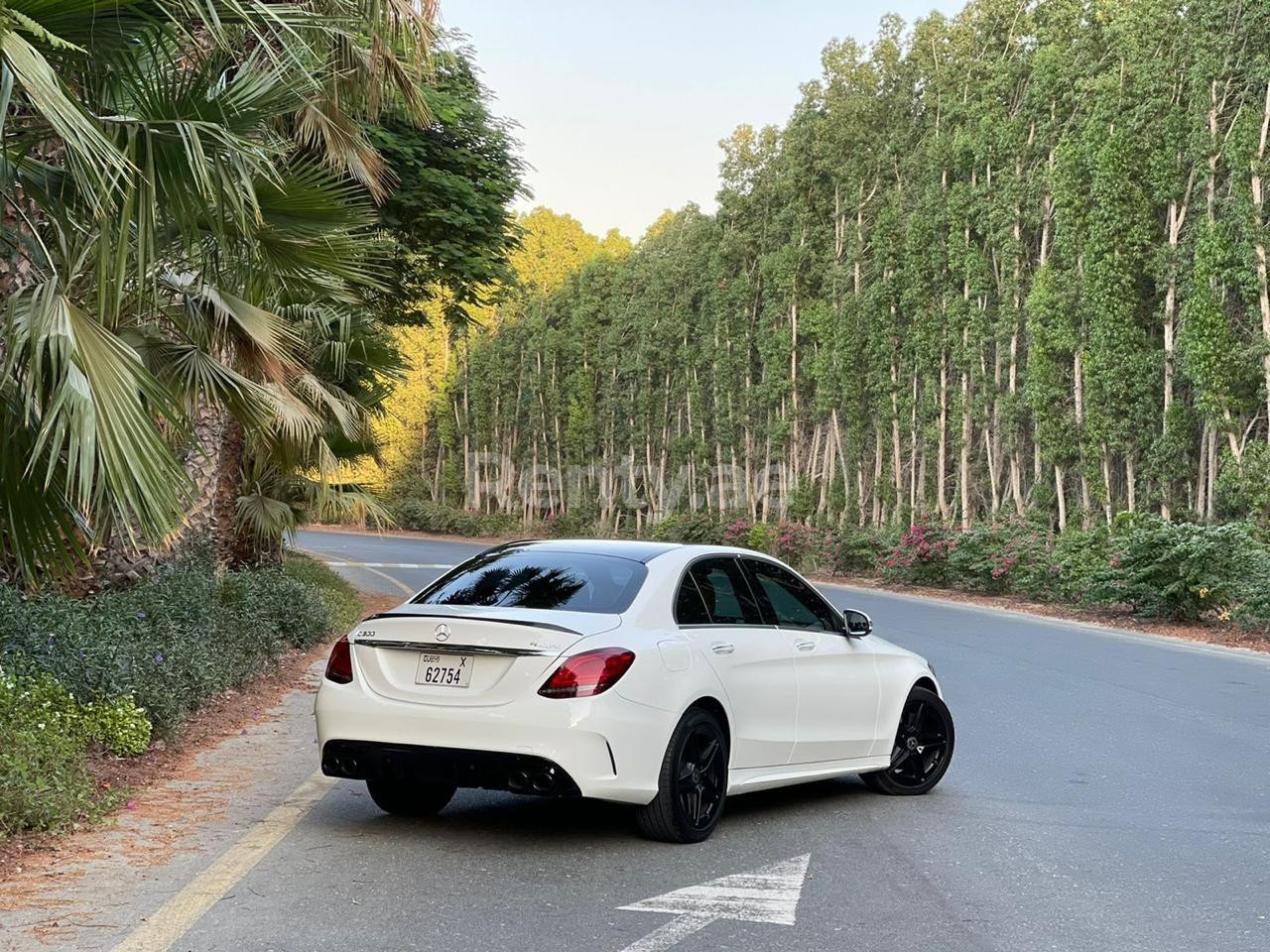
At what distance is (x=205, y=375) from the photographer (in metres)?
10.8

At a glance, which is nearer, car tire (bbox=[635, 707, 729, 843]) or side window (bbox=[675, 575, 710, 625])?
car tire (bbox=[635, 707, 729, 843])

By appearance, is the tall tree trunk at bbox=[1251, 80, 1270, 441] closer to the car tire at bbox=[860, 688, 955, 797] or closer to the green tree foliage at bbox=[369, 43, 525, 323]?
the green tree foliage at bbox=[369, 43, 525, 323]

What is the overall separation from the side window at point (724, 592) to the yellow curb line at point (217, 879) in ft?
8.00

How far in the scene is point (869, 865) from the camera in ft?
22.6

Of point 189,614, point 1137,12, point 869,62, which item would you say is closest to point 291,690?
point 189,614

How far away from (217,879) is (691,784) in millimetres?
2242

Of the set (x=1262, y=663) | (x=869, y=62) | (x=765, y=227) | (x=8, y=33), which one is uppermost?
(x=869, y=62)

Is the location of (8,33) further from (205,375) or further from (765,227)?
(765,227)

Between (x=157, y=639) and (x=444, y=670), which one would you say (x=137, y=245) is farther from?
(x=157, y=639)

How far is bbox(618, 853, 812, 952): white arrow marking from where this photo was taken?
5590 mm

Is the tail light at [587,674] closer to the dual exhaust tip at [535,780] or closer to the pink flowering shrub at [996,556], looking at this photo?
the dual exhaust tip at [535,780]

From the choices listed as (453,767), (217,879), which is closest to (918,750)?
(453,767)

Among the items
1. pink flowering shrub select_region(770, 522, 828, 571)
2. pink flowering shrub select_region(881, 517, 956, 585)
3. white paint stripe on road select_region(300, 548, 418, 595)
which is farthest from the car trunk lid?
pink flowering shrub select_region(770, 522, 828, 571)

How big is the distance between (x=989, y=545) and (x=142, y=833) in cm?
2727
